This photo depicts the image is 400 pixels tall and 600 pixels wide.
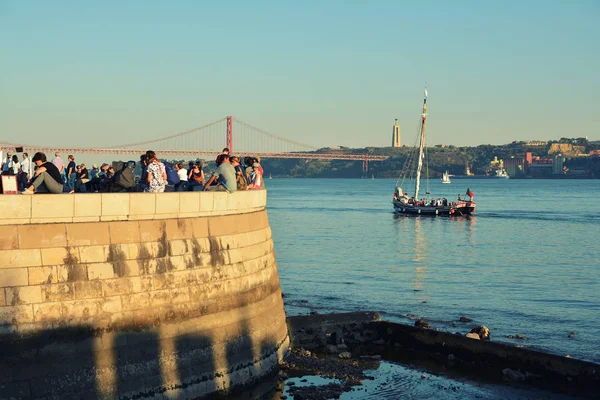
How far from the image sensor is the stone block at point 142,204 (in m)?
12.8

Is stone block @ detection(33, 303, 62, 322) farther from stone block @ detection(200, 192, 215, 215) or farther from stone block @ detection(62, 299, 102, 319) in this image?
stone block @ detection(200, 192, 215, 215)

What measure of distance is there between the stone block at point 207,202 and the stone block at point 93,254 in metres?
2.32

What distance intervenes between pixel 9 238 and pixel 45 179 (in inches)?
68.8

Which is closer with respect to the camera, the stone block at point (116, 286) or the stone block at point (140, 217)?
the stone block at point (116, 286)

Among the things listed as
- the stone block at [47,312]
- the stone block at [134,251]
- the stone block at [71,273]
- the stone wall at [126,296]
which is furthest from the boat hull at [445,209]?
the stone block at [47,312]

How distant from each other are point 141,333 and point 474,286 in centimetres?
2431

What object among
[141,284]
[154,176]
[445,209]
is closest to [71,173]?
[154,176]

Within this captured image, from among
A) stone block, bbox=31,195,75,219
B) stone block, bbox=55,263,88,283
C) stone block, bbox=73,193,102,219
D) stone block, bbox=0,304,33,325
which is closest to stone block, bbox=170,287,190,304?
stone block, bbox=55,263,88,283

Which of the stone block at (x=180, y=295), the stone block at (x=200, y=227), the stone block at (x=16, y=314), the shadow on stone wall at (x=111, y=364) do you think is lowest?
the shadow on stone wall at (x=111, y=364)

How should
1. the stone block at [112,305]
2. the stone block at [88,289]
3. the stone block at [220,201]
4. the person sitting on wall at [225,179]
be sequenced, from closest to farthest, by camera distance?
the stone block at [88,289]
the stone block at [112,305]
the stone block at [220,201]
the person sitting on wall at [225,179]

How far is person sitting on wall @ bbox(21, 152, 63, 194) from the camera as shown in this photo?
1294 cm

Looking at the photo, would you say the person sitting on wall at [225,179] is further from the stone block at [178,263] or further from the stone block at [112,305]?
the stone block at [112,305]

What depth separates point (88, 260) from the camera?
476 inches

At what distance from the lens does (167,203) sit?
1342cm
